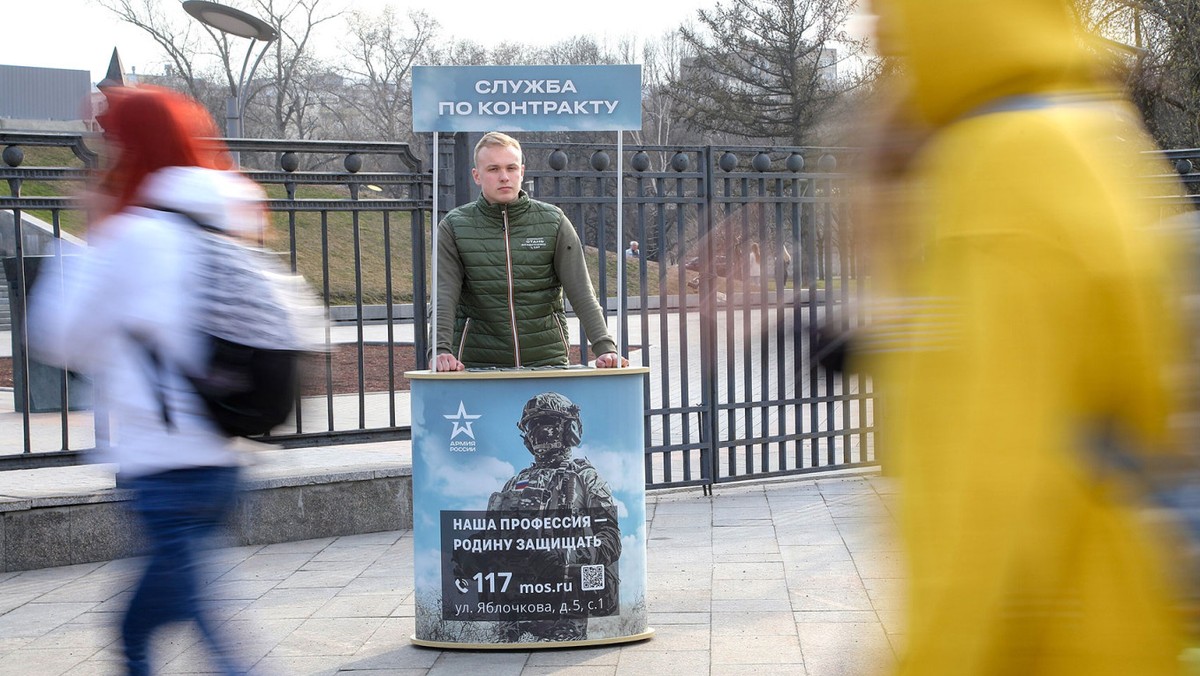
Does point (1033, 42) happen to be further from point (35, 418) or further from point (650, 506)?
point (35, 418)

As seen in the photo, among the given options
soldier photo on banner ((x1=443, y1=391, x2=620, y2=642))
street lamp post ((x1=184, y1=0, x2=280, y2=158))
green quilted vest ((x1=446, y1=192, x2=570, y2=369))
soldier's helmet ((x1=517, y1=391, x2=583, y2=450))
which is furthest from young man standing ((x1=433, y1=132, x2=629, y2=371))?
street lamp post ((x1=184, y1=0, x2=280, y2=158))

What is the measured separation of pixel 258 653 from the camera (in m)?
4.92

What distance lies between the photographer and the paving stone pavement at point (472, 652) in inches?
187

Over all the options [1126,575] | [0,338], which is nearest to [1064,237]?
[1126,575]

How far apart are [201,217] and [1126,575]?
2.48 m

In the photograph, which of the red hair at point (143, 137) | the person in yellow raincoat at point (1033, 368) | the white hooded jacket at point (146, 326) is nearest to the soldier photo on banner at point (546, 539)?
the white hooded jacket at point (146, 326)

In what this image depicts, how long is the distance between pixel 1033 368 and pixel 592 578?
3.72 metres

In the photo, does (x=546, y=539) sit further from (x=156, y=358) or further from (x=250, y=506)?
(x=250, y=506)

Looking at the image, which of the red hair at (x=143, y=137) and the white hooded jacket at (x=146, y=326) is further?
the red hair at (x=143, y=137)

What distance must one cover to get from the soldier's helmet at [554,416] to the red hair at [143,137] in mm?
1820

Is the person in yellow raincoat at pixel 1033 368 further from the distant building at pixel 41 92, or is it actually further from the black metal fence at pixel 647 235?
the distant building at pixel 41 92

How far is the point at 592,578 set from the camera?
485cm

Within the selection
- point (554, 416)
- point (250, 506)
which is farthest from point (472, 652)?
point (250, 506)

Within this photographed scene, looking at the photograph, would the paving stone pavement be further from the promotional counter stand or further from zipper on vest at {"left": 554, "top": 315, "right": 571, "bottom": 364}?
zipper on vest at {"left": 554, "top": 315, "right": 571, "bottom": 364}
